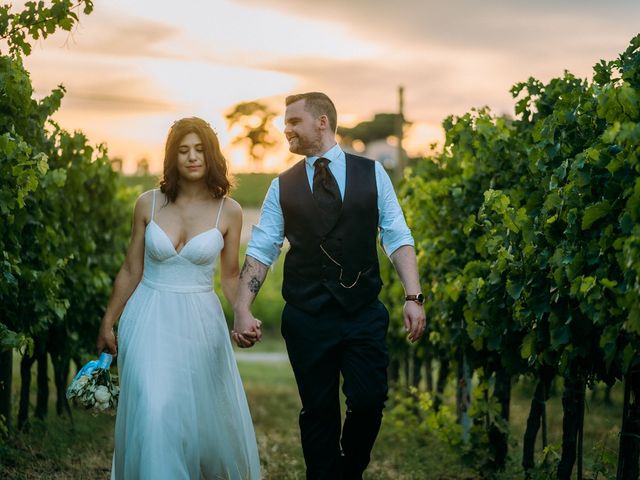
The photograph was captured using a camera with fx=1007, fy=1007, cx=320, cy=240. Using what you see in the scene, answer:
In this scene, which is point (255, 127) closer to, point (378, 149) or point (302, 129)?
point (378, 149)

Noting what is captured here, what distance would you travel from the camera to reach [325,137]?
5.98 m

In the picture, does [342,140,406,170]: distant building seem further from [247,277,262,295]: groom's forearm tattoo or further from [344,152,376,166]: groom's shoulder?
[247,277,262,295]: groom's forearm tattoo

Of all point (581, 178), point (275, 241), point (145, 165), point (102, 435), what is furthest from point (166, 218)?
point (145, 165)

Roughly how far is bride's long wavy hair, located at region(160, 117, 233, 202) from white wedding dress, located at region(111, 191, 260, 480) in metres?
0.17

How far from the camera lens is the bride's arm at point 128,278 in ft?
20.1

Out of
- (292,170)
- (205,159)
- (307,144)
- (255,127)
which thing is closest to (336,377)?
(292,170)

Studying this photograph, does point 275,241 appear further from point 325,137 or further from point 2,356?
point 2,356

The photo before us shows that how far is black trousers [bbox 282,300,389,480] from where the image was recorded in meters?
5.71

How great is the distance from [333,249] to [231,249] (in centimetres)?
91

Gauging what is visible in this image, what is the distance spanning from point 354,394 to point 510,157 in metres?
2.52

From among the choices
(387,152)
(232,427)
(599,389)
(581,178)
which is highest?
(387,152)

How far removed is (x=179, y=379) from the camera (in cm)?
590

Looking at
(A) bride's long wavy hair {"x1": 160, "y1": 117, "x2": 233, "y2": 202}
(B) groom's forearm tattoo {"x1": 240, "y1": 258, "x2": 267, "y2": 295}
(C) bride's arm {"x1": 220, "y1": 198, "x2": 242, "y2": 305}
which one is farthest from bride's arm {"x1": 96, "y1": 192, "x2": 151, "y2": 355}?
(B) groom's forearm tattoo {"x1": 240, "y1": 258, "x2": 267, "y2": 295}

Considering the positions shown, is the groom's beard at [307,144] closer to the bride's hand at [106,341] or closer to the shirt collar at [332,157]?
the shirt collar at [332,157]
